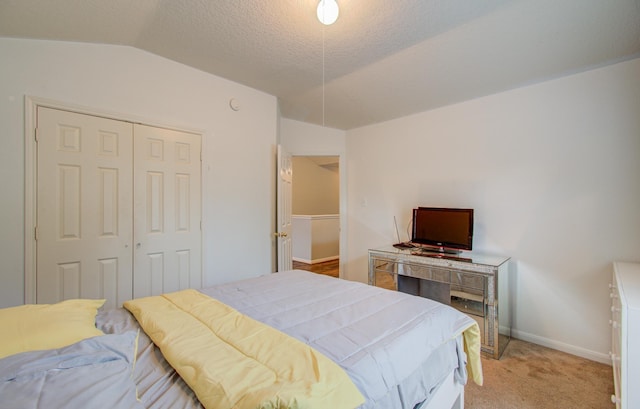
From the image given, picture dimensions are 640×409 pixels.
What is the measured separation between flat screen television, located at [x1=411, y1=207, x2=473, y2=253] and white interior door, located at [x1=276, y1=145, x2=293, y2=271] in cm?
151

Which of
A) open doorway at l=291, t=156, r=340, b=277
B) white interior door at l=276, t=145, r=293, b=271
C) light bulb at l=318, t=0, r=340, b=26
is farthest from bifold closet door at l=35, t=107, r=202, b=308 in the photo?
open doorway at l=291, t=156, r=340, b=277

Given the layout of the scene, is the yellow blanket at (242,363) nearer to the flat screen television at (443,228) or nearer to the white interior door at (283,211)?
the white interior door at (283,211)

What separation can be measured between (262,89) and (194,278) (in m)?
2.12

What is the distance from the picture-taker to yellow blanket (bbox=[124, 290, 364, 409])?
801mm

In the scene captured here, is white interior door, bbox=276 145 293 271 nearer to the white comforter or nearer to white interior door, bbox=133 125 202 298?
white interior door, bbox=133 125 202 298

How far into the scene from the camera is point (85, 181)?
2.12m

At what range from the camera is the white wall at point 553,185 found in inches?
88.9

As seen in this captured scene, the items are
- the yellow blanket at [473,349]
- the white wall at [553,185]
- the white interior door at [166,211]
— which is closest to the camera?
the yellow blanket at [473,349]

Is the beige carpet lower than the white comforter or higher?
lower

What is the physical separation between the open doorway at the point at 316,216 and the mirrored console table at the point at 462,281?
2095mm

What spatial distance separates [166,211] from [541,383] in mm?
3314

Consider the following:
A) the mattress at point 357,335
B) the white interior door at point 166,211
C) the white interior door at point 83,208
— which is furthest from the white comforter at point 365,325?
the white interior door at point 83,208

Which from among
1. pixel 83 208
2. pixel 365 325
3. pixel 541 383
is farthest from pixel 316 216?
pixel 365 325

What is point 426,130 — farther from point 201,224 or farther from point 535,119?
point 201,224
